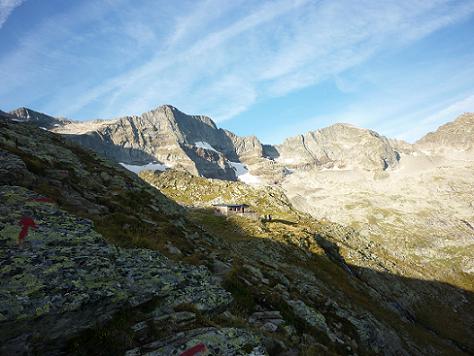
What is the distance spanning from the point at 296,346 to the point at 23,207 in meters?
14.1

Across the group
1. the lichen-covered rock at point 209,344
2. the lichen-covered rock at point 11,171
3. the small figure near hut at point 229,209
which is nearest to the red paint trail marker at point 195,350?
the lichen-covered rock at point 209,344

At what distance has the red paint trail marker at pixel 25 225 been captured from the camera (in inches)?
499

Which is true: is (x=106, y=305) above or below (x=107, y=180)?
below

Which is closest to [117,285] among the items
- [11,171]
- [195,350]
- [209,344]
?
[195,350]

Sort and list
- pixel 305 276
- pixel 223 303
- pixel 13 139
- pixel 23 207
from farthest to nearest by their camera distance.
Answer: pixel 305 276
pixel 13 139
pixel 223 303
pixel 23 207

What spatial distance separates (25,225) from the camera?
13.5 metres

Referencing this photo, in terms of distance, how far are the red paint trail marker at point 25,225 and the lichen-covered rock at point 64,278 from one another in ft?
0.28

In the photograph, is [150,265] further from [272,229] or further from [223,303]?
[272,229]

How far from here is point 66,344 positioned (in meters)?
10.1

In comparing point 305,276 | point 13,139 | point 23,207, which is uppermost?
point 13,139

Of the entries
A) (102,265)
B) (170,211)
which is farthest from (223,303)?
(170,211)

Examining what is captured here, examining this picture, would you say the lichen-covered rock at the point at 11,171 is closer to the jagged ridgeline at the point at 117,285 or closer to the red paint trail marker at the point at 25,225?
the jagged ridgeline at the point at 117,285

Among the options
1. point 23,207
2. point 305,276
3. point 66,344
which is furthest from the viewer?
point 305,276

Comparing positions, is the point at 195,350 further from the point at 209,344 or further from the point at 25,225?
the point at 25,225
